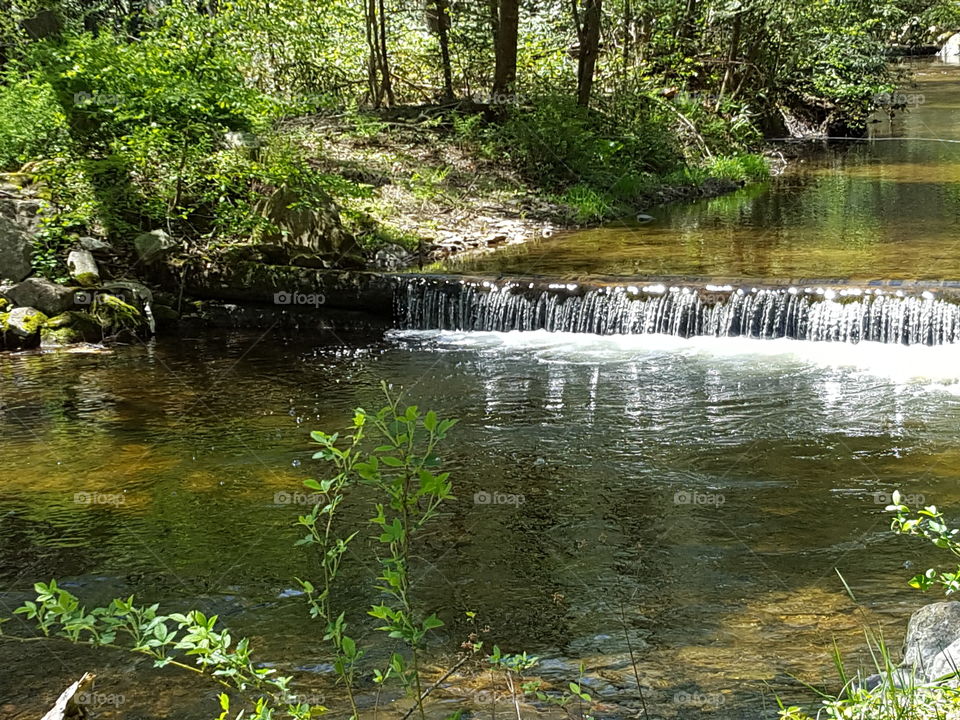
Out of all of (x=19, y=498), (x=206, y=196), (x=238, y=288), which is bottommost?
(x=19, y=498)

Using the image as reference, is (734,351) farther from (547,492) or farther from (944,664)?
(944,664)

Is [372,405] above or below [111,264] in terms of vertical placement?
below

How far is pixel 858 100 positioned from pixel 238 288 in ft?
61.0

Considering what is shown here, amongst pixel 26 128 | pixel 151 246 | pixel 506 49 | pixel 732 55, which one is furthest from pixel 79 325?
pixel 732 55

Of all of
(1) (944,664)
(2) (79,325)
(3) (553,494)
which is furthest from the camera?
(2) (79,325)

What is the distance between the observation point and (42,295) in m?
10.9

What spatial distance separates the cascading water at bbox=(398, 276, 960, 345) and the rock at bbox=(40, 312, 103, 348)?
3.41 metres

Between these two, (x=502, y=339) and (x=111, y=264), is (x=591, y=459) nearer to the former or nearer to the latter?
(x=502, y=339)

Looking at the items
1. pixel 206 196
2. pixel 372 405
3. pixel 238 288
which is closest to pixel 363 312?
pixel 238 288

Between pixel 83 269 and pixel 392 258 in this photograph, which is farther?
pixel 392 258

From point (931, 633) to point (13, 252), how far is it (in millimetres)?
10328

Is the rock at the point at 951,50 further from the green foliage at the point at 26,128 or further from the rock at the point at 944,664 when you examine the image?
the rock at the point at 944,664

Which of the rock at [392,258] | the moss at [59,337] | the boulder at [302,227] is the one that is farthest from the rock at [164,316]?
the rock at [392,258]

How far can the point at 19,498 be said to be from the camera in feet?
21.6
